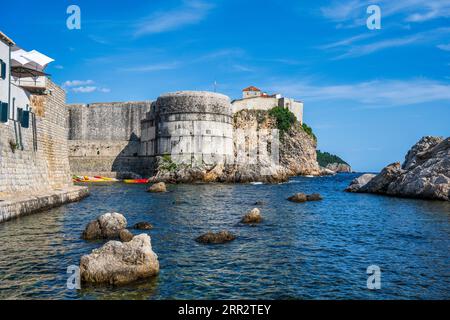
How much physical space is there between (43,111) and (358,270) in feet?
65.9

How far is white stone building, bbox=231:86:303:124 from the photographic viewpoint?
221 ft

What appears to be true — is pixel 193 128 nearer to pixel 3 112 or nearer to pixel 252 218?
pixel 3 112

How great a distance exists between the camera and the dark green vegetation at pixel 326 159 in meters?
137

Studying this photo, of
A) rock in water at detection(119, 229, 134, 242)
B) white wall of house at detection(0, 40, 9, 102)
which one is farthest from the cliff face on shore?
rock in water at detection(119, 229, 134, 242)

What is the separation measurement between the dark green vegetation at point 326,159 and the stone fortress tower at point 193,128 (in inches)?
3588

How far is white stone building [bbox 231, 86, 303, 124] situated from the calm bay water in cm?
4938

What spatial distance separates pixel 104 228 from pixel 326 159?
135m

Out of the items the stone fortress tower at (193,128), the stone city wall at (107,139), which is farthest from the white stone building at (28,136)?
the stone city wall at (107,139)

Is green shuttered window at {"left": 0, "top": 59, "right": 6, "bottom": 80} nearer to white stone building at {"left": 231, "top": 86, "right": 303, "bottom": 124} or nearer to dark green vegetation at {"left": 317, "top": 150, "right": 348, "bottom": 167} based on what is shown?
white stone building at {"left": 231, "top": 86, "right": 303, "bottom": 124}

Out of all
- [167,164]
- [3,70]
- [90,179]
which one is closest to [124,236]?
[3,70]

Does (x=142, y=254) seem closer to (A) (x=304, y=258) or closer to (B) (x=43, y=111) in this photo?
(A) (x=304, y=258)

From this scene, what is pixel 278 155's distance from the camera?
69.4m
